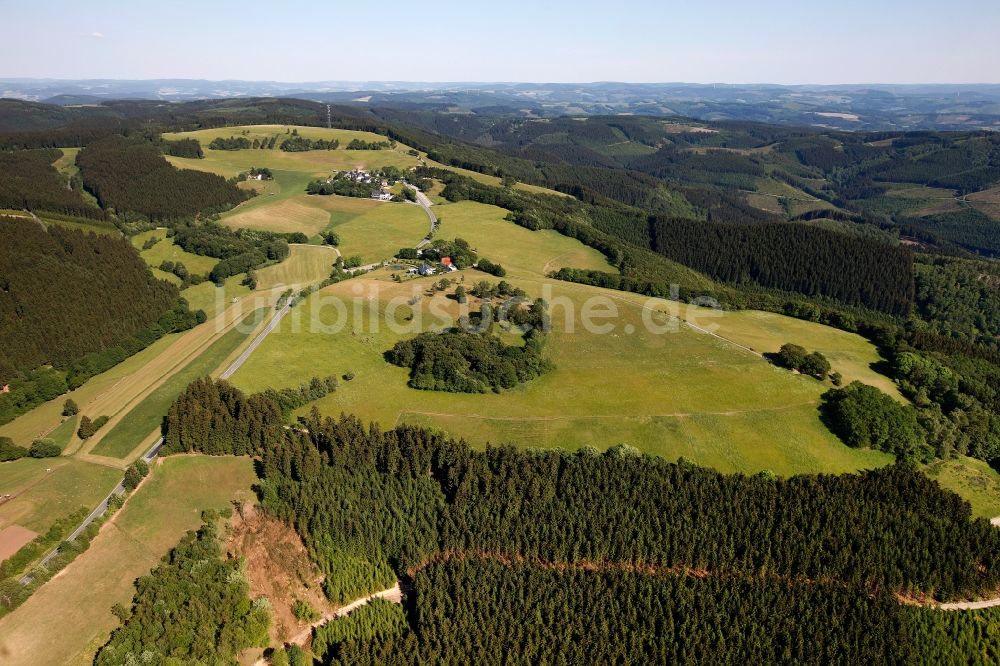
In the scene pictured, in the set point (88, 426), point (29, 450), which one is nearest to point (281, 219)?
point (88, 426)

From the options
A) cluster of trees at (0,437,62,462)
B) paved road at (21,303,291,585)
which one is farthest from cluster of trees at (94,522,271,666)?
cluster of trees at (0,437,62,462)

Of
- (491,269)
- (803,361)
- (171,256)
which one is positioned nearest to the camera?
(803,361)

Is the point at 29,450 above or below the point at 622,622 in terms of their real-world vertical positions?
above

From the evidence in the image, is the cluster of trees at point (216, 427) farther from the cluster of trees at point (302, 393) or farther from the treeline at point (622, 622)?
the treeline at point (622, 622)

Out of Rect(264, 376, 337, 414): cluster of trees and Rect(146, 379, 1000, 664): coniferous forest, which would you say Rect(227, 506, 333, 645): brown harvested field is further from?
Rect(264, 376, 337, 414): cluster of trees

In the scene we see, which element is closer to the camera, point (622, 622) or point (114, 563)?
point (622, 622)

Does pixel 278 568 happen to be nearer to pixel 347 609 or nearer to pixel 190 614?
pixel 347 609

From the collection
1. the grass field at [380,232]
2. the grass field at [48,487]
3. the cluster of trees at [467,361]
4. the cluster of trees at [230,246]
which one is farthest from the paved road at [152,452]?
the grass field at [380,232]
